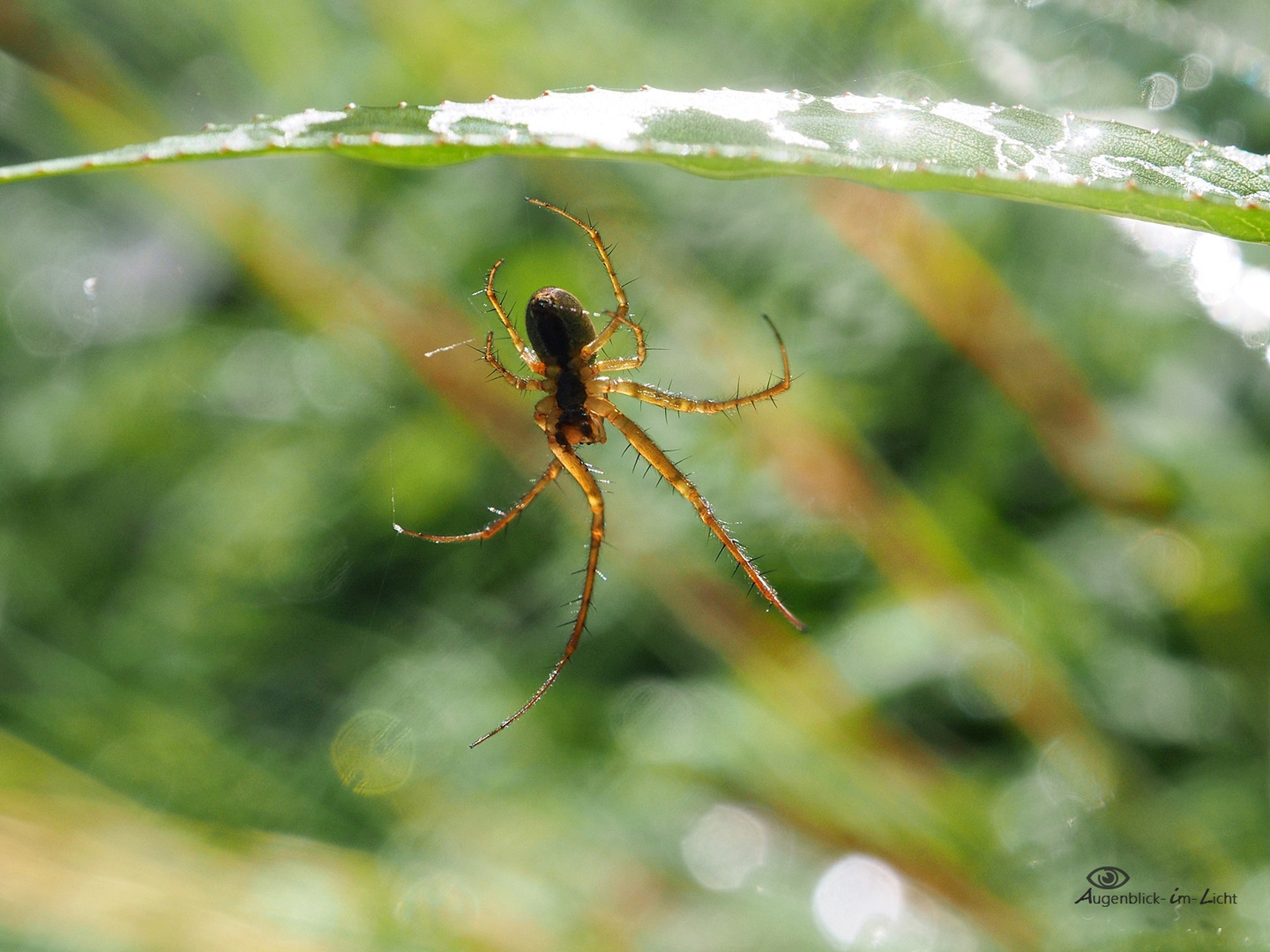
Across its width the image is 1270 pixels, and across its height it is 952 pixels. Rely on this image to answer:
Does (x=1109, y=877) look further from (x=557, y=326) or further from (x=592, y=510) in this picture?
(x=557, y=326)

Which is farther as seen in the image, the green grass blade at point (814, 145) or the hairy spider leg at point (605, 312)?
the hairy spider leg at point (605, 312)

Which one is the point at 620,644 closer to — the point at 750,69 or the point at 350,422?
the point at 350,422

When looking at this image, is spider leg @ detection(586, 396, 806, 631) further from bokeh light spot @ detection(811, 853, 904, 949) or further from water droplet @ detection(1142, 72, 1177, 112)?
water droplet @ detection(1142, 72, 1177, 112)

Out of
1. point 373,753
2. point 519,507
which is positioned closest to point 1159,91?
point 519,507

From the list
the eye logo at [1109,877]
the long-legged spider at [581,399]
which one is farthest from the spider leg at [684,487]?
the eye logo at [1109,877]

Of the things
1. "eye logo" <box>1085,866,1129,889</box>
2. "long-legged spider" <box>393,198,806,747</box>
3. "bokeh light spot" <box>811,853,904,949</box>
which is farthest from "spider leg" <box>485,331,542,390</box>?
"eye logo" <box>1085,866,1129,889</box>

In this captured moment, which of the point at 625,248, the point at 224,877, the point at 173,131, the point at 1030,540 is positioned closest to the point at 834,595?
the point at 1030,540

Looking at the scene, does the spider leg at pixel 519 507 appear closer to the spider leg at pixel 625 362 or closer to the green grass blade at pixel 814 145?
the spider leg at pixel 625 362
